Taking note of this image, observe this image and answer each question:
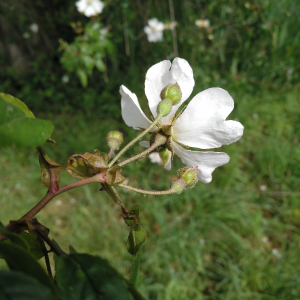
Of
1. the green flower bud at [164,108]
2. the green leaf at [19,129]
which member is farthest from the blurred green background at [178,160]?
the green leaf at [19,129]

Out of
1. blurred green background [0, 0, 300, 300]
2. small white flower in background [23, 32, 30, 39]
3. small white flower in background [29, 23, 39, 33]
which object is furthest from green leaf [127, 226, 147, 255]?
small white flower in background [23, 32, 30, 39]

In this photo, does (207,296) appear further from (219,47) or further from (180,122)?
(219,47)

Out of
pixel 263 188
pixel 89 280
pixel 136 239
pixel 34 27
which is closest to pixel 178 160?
pixel 263 188

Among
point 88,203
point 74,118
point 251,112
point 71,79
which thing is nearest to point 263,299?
point 88,203

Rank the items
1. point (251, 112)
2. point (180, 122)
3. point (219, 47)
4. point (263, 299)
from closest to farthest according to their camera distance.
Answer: point (180, 122) < point (263, 299) < point (251, 112) < point (219, 47)

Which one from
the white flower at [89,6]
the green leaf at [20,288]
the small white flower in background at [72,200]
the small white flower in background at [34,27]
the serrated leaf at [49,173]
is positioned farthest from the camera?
the small white flower in background at [34,27]

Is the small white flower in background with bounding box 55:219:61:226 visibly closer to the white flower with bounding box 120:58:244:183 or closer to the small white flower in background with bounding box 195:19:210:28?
the white flower with bounding box 120:58:244:183

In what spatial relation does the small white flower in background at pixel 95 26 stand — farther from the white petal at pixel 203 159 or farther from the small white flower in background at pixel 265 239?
the small white flower in background at pixel 265 239
